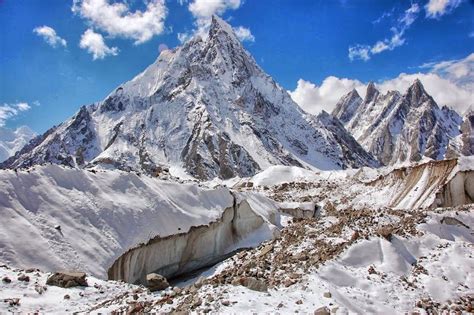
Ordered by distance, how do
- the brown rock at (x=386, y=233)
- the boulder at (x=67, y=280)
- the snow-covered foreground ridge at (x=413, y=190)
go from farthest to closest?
the snow-covered foreground ridge at (x=413, y=190), the brown rock at (x=386, y=233), the boulder at (x=67, y=280)

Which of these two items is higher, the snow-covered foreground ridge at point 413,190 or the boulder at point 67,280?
the snow-covered foreground ridge at point 413,190

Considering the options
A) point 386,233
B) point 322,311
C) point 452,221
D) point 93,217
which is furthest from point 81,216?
point 452,221

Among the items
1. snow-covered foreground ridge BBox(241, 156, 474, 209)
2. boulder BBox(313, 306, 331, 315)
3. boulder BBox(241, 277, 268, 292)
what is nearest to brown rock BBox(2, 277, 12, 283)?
boulder BBox(241, 277, 268, 292)

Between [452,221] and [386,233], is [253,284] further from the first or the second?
[452,221]

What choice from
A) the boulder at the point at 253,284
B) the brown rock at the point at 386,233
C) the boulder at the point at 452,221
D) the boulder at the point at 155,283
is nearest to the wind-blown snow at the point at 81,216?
the boulder at the point at 155,283

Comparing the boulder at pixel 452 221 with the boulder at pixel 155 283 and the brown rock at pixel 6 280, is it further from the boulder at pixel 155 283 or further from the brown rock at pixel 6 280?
the brown rock at pixel 6 280

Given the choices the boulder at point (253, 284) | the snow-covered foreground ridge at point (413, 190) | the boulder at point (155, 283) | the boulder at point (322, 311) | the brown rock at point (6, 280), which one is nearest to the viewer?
the boulder at point (322, 311)

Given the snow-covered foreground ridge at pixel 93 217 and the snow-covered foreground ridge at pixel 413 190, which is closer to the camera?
the snow-covered foreground ridge at pixel 93 217
